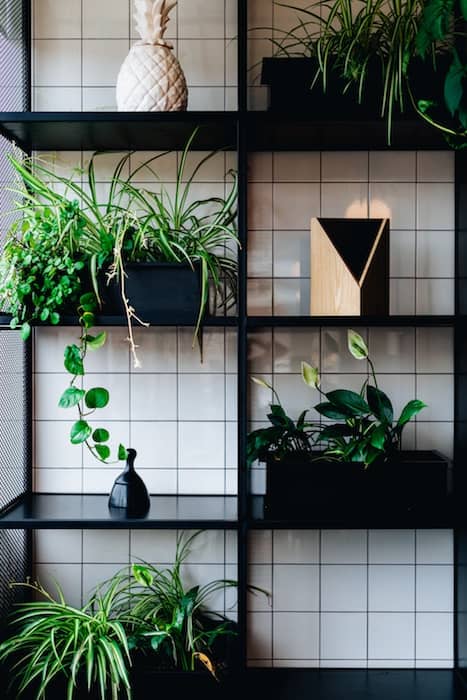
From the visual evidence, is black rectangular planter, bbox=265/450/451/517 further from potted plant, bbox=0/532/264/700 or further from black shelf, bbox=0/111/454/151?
black shelf, bbox=0/111/454/151

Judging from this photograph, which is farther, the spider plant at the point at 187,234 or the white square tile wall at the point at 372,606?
the white square tile wall at the point at 372,606

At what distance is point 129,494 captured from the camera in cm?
190

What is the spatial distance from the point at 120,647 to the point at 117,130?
1433mm

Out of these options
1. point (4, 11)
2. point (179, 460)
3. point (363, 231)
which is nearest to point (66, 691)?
point (179, 460)

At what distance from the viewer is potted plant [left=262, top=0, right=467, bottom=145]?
1.72 meters

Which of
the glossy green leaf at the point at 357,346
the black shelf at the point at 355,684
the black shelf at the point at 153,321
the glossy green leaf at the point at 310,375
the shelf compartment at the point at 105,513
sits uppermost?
the black shelf at the point at 153,321

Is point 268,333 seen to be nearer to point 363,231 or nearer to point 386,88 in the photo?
point 363,231

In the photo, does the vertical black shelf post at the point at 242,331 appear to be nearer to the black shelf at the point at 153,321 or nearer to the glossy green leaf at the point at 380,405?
the black shelf at the point at 153,321

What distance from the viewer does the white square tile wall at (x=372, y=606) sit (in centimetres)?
209

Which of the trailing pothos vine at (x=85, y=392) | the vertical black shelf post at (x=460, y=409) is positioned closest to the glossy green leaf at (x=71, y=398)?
the trailing pothos vine at (x=85, y=392)

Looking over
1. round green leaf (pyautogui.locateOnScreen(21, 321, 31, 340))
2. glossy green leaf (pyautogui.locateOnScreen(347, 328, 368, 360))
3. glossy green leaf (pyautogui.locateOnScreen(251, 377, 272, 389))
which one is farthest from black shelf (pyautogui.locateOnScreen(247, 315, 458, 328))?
round green leaf (pyautogui.locateOnScreen(21, 321, 31, 340))

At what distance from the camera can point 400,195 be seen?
209cm

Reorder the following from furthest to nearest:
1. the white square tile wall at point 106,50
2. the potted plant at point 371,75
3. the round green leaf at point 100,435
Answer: the white square tile wall at point 106,50 < the round green leaf at point 100,435 < the potted plant at point 371,75

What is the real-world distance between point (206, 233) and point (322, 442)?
73 cm
